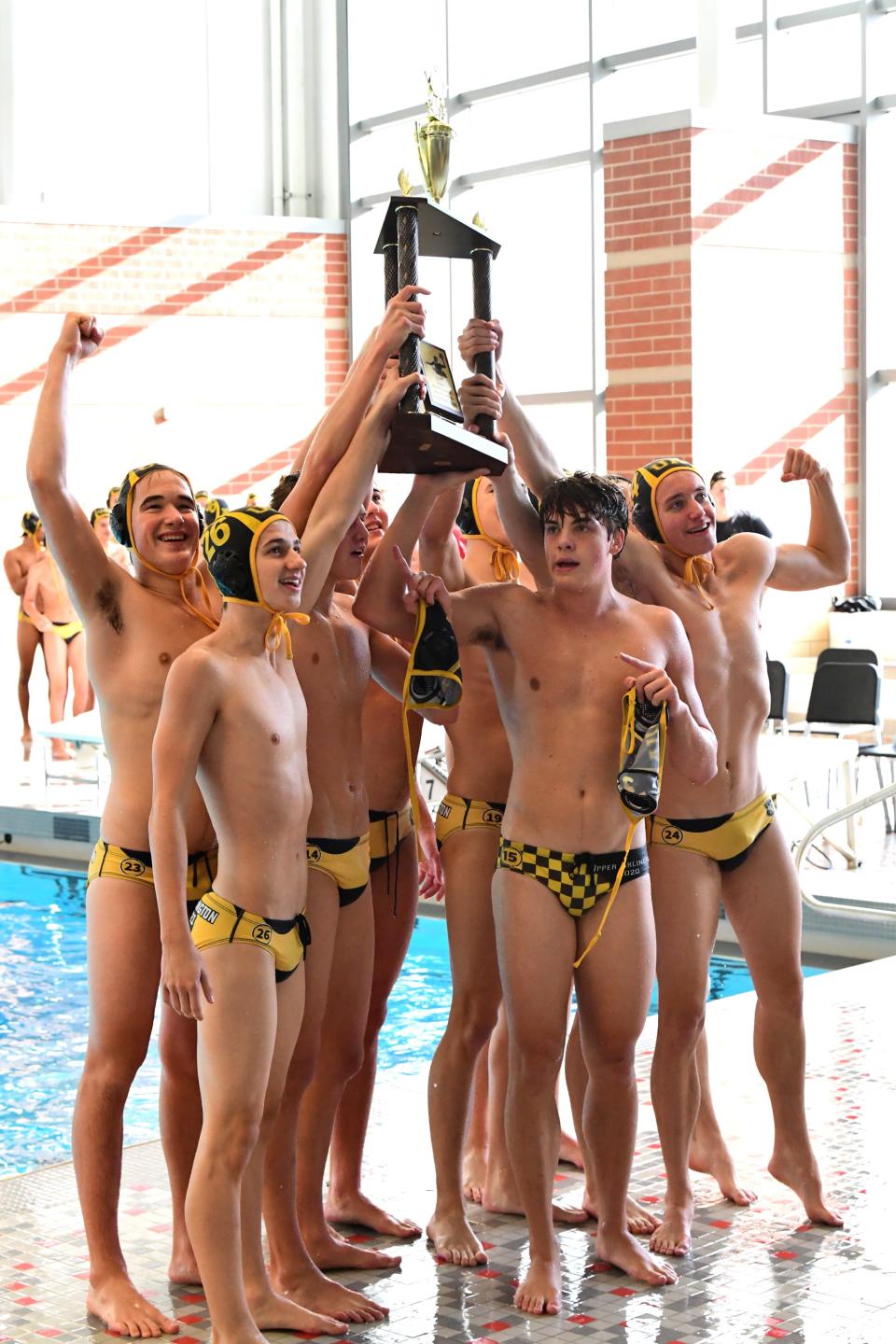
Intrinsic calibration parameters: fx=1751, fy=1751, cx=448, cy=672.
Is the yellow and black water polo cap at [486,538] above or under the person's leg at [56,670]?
above

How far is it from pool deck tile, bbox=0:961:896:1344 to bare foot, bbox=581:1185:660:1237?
76 millimetres

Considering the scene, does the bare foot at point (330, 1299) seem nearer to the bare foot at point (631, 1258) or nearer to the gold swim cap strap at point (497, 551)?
the bare foot at point (631, 1258)

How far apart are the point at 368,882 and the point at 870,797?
8.09 feet

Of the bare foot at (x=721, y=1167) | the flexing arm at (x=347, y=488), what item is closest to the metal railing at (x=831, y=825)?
the bare foot at (x=721, y=1167)

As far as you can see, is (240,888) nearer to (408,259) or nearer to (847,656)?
(408,259)

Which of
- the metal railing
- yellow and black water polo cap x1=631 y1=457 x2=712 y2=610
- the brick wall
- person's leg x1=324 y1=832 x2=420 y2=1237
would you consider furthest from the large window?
person's leg x1=324 y1=832 x2=420 y2=1237

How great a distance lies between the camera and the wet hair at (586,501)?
13.0 feet

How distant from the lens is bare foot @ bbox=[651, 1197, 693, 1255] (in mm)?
4223

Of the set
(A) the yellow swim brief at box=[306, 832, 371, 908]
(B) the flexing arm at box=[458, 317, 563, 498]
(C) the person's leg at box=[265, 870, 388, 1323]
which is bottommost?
(C) the person's leg at box=[265, 870, 388, 1323]

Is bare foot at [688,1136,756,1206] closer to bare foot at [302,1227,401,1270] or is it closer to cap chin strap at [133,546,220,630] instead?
bare foot at [302,1227,401,1270]

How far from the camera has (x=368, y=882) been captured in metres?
4.23

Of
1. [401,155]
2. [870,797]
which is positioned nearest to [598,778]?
[870,797]

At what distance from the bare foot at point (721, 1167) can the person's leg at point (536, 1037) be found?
0.78 metres

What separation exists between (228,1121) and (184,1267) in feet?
2.47
